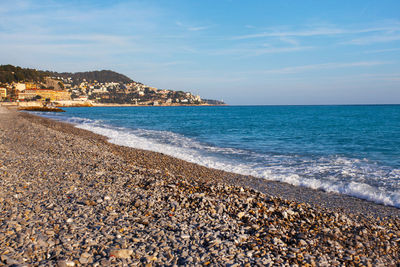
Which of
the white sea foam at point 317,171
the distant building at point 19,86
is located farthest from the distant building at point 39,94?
the white sea foam at point 317,171

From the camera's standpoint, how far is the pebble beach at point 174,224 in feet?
13.8

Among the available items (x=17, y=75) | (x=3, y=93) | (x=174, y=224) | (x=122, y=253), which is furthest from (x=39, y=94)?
(x=122, y=253)

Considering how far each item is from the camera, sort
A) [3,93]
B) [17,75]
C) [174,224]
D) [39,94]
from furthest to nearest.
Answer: [17,75] → [39,94] → [3,93] → [174,224]

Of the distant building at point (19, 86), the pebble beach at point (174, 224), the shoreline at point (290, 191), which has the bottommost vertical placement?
the shoreline at point (290, 191)

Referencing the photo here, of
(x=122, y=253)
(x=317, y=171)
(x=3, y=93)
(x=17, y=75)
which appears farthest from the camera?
(x=17, y=75)

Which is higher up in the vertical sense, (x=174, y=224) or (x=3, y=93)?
(x=3, y=93)

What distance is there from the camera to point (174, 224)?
539 cm

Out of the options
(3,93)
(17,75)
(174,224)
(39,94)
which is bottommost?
(174,224)

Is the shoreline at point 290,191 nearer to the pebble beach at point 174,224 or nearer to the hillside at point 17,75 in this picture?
the pebble beach at point 174,224

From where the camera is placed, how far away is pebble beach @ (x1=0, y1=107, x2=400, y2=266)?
422 cm

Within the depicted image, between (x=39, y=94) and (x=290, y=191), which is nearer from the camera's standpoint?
(x=290, y=191)

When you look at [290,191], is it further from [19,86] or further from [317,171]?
[19,86]

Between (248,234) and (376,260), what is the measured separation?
2199 millimetres

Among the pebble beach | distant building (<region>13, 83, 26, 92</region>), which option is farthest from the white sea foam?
distant building (<region>13, 83, 26, 92</region>)
